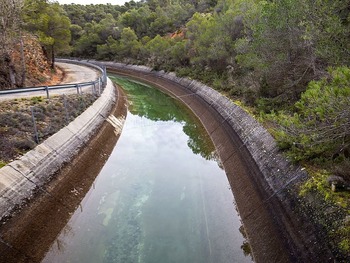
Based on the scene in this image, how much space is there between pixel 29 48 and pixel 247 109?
87.8 feet

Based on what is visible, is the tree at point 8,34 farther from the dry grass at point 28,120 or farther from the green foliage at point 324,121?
the green foliage at point 324,121

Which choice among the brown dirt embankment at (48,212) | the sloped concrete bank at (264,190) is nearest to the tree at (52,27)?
the sloped concrete bank at (264,190)

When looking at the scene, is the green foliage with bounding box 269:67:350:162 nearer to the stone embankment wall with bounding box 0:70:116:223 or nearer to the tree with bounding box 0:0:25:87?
the stone embankment wall with bounding box 0:70:116:223

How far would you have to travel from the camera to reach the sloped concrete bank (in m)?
9.86

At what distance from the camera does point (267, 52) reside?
801 inches

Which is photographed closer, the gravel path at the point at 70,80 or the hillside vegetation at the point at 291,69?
the hillside vegetation at the point at 291,69

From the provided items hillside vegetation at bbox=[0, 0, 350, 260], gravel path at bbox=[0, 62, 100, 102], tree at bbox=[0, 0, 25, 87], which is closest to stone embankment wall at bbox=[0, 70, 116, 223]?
gravel path at bbox=[0, 62, 100, 102]

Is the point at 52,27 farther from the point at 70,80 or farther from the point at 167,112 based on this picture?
the point at 167,112

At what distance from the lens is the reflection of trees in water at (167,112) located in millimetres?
22380

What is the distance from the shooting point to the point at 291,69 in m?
19.3

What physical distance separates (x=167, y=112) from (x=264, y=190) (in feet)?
64.3

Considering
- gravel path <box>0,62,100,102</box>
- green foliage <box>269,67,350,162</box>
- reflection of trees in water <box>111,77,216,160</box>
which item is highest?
green foliage <box>269,67,350,162</box>

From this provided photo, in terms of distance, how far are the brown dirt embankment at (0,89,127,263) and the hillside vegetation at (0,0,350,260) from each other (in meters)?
8.99

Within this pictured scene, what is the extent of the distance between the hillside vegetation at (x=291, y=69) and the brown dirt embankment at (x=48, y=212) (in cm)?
899
